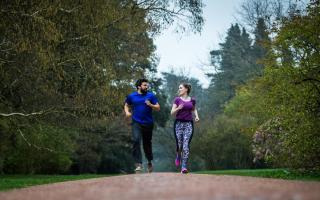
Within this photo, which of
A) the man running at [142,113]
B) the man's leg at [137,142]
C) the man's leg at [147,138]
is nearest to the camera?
the man's leg at [137,142]

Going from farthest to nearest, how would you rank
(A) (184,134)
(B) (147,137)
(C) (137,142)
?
(B) (147,137), (A) (184,134), (C) (137,142)

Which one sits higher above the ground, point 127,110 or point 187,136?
point 127,110

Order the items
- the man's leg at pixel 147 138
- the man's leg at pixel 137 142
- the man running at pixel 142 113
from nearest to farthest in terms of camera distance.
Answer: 1. the man's leg at pixel 137 142
2. the man running at pixel 142 113
3. the man's leg at pixel 147 138

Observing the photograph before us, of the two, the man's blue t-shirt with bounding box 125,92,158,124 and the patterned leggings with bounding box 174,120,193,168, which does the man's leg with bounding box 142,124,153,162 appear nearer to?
the man's blue t-shirt with bounding box 125,92,158,124

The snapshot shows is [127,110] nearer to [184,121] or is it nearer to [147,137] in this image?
[147,137]

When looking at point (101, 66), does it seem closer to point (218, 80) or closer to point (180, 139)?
point (180, 139)

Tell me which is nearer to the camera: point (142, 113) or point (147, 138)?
point (142, 113)

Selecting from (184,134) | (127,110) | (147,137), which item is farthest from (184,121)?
(127,110)

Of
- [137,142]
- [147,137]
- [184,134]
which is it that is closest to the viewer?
[137,142]

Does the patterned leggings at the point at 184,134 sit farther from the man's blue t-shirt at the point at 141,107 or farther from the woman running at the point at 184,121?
the man's blue t-shirt at the point at 141,107

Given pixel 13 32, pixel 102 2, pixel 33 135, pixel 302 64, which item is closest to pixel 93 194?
pixel 13 32

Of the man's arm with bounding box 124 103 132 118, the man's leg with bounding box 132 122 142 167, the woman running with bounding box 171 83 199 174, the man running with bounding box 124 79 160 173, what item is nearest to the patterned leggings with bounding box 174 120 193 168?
the woman running with bounding box 171 83 199 174

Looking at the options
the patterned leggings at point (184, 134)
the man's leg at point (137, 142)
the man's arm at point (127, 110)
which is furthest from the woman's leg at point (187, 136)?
the man's arm at point (127, 110)


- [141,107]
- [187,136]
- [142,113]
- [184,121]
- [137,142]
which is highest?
[141,107]
